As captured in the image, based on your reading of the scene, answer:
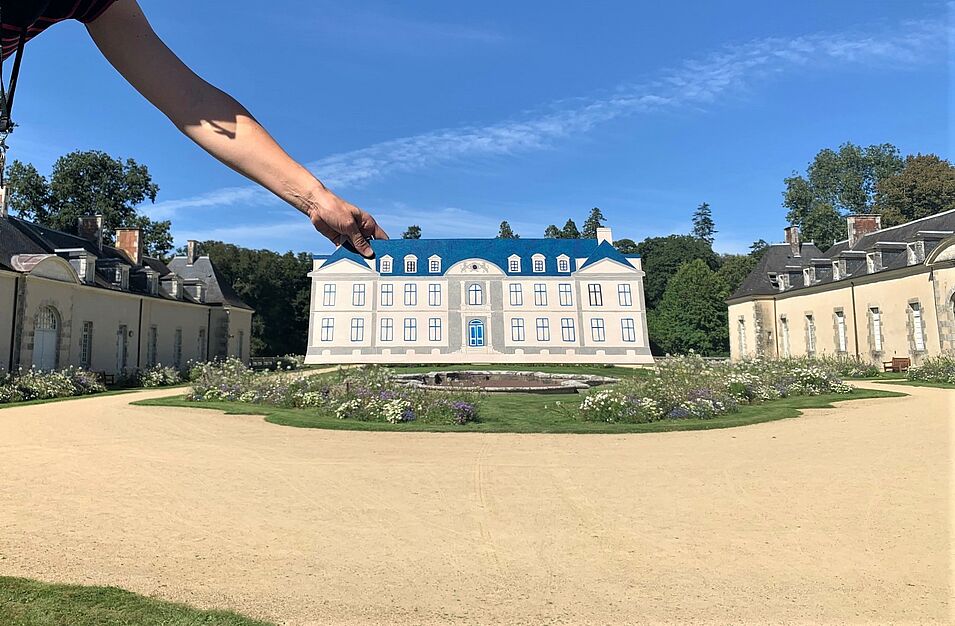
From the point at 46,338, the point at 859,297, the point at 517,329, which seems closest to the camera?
the point at 46,338

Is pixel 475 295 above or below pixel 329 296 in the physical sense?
below

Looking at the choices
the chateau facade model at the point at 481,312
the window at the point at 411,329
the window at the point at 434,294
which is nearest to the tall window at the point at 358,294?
the chateau facade model at the point at 481,312

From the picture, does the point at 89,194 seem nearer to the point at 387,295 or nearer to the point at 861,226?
the point at 387,295

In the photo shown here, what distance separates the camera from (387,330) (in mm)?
36188

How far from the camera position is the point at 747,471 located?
7.18 metres

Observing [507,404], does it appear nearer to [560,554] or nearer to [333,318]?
[560,554]

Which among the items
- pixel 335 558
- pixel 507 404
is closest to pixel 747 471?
pixel 335 558

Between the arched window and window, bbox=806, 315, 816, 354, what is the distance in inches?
1325

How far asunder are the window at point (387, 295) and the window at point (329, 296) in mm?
3084

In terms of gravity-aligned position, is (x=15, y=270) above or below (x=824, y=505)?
above

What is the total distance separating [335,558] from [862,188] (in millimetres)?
67053

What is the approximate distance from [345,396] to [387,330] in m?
23.0

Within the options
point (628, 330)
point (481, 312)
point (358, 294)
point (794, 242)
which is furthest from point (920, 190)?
point (358, 294)

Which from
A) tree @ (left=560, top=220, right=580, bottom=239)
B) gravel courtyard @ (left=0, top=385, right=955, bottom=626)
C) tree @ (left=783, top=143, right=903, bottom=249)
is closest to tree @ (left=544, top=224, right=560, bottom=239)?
tree @ (left=560, top=220, right=580, bottom=239)
